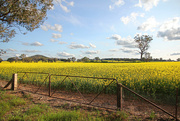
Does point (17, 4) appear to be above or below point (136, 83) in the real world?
above

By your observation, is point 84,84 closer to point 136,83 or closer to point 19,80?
point 136,83

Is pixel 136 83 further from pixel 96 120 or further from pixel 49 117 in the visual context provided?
pixel 49 117

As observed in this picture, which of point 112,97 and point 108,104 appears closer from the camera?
point 108,104

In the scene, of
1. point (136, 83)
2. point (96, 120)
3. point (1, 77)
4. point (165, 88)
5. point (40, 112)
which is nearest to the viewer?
point (96, 120)

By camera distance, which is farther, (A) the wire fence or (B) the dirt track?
(A) the wire fence

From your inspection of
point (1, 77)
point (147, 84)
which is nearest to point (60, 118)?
point (147, 84)

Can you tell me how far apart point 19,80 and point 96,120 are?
11.2 m

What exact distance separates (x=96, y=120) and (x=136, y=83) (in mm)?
5404

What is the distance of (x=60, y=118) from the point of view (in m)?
4.04

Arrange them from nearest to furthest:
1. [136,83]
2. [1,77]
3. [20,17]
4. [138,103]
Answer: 1. [138,103]
2. [136,83]
3. [20,17]
4. [1,77]

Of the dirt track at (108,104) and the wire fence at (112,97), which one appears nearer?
the dirt track at (108,104)

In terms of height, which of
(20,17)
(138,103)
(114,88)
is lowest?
Result: (138,103)

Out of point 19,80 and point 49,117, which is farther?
point 19,80

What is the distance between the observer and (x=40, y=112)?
4762 mm
